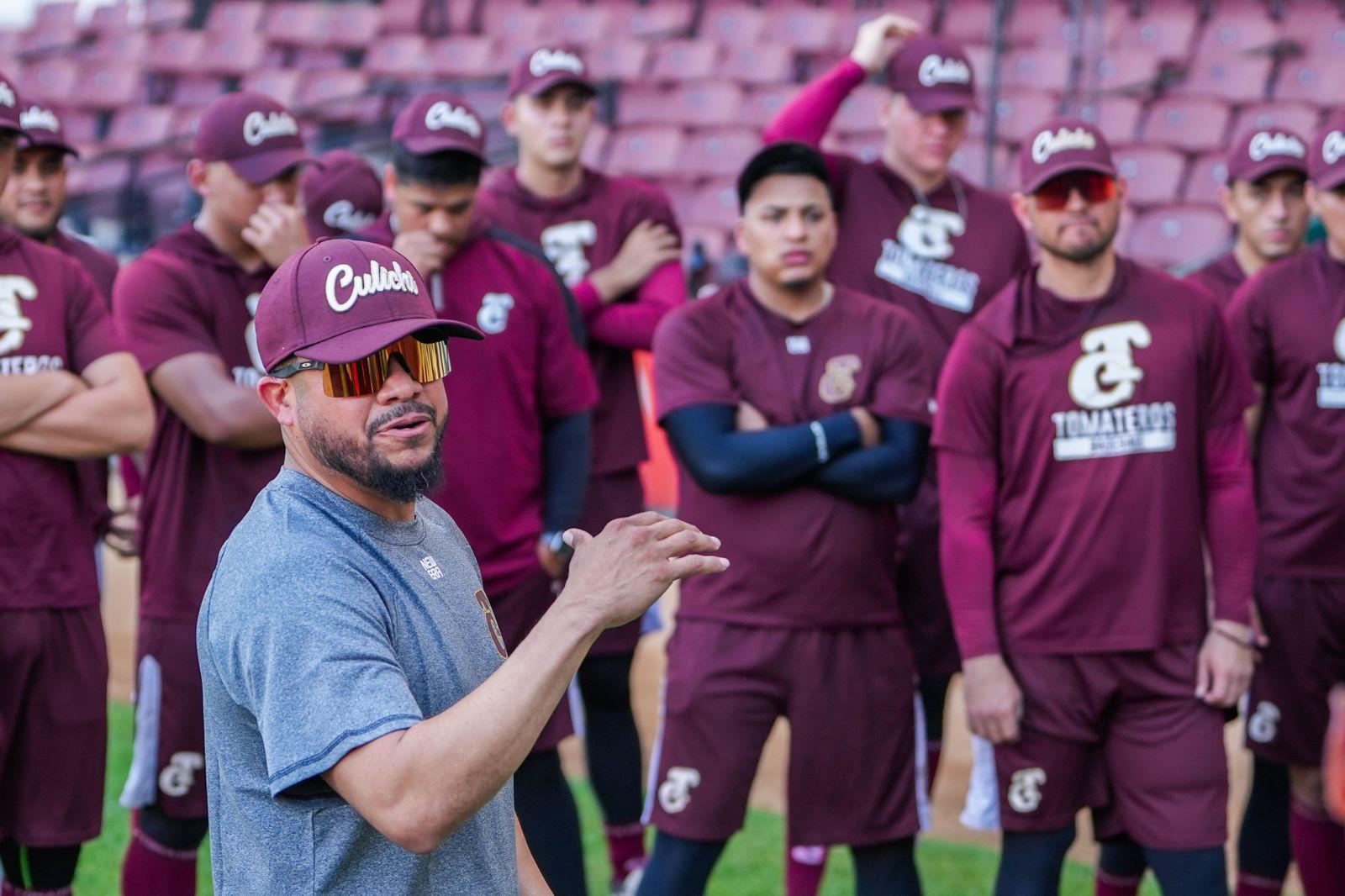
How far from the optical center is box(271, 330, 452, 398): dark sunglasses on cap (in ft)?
8.07

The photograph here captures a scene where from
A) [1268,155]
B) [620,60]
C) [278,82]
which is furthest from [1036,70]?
[1268,155]

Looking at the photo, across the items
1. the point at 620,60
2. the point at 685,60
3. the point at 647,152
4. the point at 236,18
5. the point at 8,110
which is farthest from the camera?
the point at 236,18

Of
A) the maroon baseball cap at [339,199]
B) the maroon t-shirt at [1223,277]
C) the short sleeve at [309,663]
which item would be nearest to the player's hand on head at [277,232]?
the maroon baseball cap at [339,199]

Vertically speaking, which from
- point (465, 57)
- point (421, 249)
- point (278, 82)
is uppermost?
point (465, 57)

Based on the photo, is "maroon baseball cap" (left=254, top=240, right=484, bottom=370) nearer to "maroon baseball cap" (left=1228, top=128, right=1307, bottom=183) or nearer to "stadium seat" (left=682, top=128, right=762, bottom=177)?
"maroon baseball cap" (left=1228, top=128, right=1307, bottom=183)

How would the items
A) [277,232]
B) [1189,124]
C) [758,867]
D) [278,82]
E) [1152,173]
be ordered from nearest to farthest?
[277,232], [758,867], [1152,173], [1189,124], [278,82]

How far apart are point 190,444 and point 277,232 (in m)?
0.63

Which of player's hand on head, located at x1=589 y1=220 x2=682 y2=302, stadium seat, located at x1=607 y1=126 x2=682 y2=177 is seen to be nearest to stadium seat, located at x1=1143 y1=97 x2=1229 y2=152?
stadium seat, located at x1=607 y1=126 x2=682 y2=177

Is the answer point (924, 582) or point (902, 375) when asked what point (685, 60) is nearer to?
point (924, 582)

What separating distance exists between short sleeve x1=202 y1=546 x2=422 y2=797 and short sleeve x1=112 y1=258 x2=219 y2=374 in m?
2.19

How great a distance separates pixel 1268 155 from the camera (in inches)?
220

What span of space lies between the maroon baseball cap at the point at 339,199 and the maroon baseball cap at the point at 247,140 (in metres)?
0.90

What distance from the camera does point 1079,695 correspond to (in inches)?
167

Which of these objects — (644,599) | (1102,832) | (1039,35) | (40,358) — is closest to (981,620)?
(1102,832)
